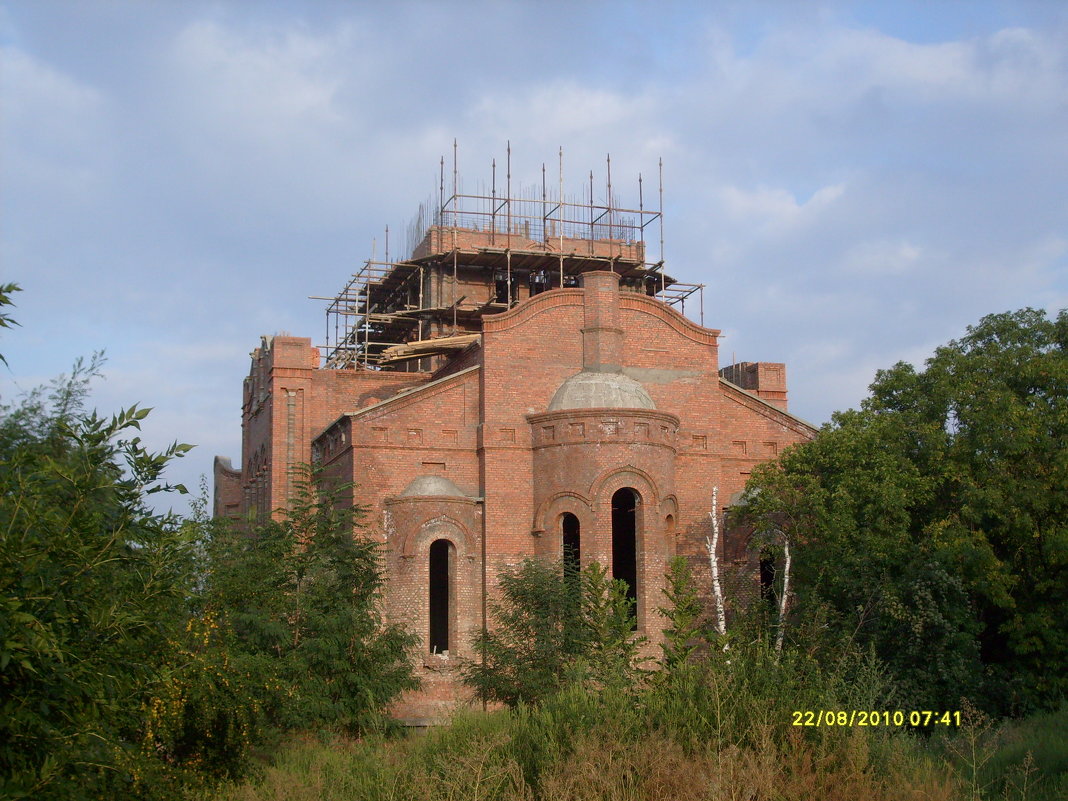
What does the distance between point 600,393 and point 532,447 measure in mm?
1999

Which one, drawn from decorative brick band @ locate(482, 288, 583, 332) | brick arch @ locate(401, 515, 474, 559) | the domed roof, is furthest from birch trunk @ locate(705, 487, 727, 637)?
decorative brick band @ locate(482, 288, 583, 332)

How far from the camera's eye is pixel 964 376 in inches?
1019

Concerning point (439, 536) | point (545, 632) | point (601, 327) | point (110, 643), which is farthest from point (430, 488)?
point (110, 643)

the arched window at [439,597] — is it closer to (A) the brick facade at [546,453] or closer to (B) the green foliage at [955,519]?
(A) the brick facade at [546,453]

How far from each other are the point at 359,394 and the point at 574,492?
9.09 metres

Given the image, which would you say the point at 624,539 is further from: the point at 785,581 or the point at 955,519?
the point at 955,519

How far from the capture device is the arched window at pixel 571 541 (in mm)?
26275

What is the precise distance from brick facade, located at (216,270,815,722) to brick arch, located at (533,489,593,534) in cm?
3

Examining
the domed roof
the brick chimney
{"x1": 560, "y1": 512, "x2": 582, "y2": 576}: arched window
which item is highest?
the brick chimney

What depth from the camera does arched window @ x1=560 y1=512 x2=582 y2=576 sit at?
26.3 meters

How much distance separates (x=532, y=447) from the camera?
2727cm

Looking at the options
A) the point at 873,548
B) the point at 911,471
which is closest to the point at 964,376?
the point at 911,471

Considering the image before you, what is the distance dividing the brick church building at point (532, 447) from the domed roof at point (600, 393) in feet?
0.15

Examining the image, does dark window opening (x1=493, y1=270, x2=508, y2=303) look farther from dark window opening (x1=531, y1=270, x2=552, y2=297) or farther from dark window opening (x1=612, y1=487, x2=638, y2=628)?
dark window opening (x1=612, y1=487, x2=638, y2=628)
